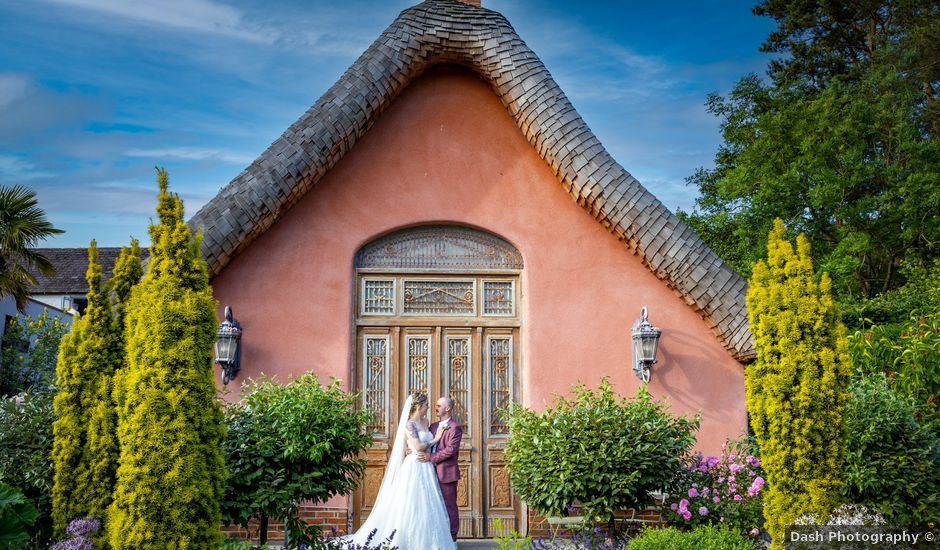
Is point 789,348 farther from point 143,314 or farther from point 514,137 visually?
point 143,314

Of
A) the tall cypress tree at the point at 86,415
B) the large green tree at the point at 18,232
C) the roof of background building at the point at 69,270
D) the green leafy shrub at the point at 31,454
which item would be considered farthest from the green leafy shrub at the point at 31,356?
the tall cypress tree at the point at 86,415

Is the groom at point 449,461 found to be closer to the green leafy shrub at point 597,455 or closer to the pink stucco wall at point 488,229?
the green leafy shrub at point 597,455

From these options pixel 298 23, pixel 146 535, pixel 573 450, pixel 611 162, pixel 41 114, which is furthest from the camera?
pixel 41 114

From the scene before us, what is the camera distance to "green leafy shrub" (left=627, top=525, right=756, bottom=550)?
7.29 metres

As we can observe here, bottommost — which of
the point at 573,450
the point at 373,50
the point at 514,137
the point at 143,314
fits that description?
the point at 573,450

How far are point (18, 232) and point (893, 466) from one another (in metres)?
14.0

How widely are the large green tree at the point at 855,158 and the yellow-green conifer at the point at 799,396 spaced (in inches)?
444

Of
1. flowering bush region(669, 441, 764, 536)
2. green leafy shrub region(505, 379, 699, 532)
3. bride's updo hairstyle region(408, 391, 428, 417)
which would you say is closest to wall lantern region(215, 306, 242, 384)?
bride's updo hairstyle region(408, 391, 428, 417)

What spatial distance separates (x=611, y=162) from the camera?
10047 mm

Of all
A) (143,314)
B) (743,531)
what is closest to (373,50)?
(143,314)

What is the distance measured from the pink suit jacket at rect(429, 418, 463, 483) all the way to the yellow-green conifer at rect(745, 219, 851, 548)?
10.2ft

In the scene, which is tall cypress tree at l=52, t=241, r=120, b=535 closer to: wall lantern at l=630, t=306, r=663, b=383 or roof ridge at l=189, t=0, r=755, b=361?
roof ridge at l=189, t=0, r=755, b=361

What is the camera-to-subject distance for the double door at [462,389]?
32.8 ft

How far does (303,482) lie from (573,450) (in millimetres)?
2561
